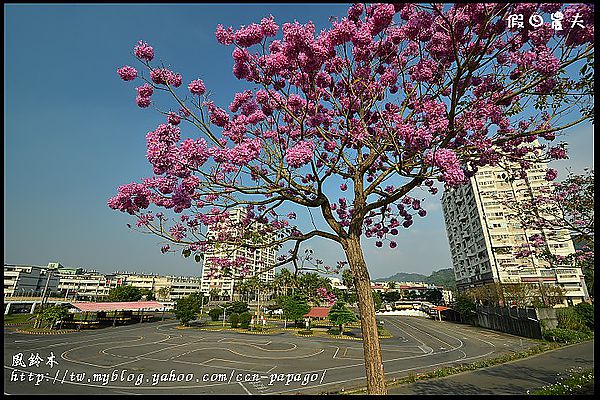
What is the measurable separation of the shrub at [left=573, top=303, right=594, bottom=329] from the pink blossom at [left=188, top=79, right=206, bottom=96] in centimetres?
3892

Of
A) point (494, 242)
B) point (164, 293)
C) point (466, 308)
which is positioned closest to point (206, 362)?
point (466, 308)

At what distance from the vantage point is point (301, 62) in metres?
4.36

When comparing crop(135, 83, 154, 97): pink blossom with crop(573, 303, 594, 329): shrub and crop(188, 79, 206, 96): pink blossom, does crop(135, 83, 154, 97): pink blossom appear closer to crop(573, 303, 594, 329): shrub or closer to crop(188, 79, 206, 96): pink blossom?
crop(188, 79, 206, 96): pink blossom

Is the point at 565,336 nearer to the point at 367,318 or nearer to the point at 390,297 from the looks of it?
the point at 367,318

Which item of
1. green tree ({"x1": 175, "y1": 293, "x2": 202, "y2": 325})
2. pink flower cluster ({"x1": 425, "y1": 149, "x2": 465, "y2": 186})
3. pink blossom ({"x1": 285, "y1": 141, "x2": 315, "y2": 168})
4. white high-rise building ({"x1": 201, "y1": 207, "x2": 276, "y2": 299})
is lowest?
green tree ({"x1": 175, "y1": 293, "x2": 202, "y2": 325})

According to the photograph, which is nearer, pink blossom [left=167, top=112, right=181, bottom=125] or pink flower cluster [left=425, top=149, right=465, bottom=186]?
pink flower cluster [left=425, top=149, right=465, bottom=186]

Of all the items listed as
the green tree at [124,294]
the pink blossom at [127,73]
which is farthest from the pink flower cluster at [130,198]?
the green tree at [124,294]

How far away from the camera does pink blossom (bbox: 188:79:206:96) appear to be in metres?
5.27

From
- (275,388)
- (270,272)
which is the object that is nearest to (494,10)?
(270,272)

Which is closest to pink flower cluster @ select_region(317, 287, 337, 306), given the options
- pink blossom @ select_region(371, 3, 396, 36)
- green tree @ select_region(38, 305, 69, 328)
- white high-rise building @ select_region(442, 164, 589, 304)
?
pink blossom @ select_region(371, 3, 396, 36)

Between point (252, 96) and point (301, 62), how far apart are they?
1.73 m

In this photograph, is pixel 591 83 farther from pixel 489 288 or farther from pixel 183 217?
pixel 489 288

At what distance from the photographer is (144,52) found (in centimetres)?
493

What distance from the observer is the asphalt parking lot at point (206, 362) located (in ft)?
45.8
